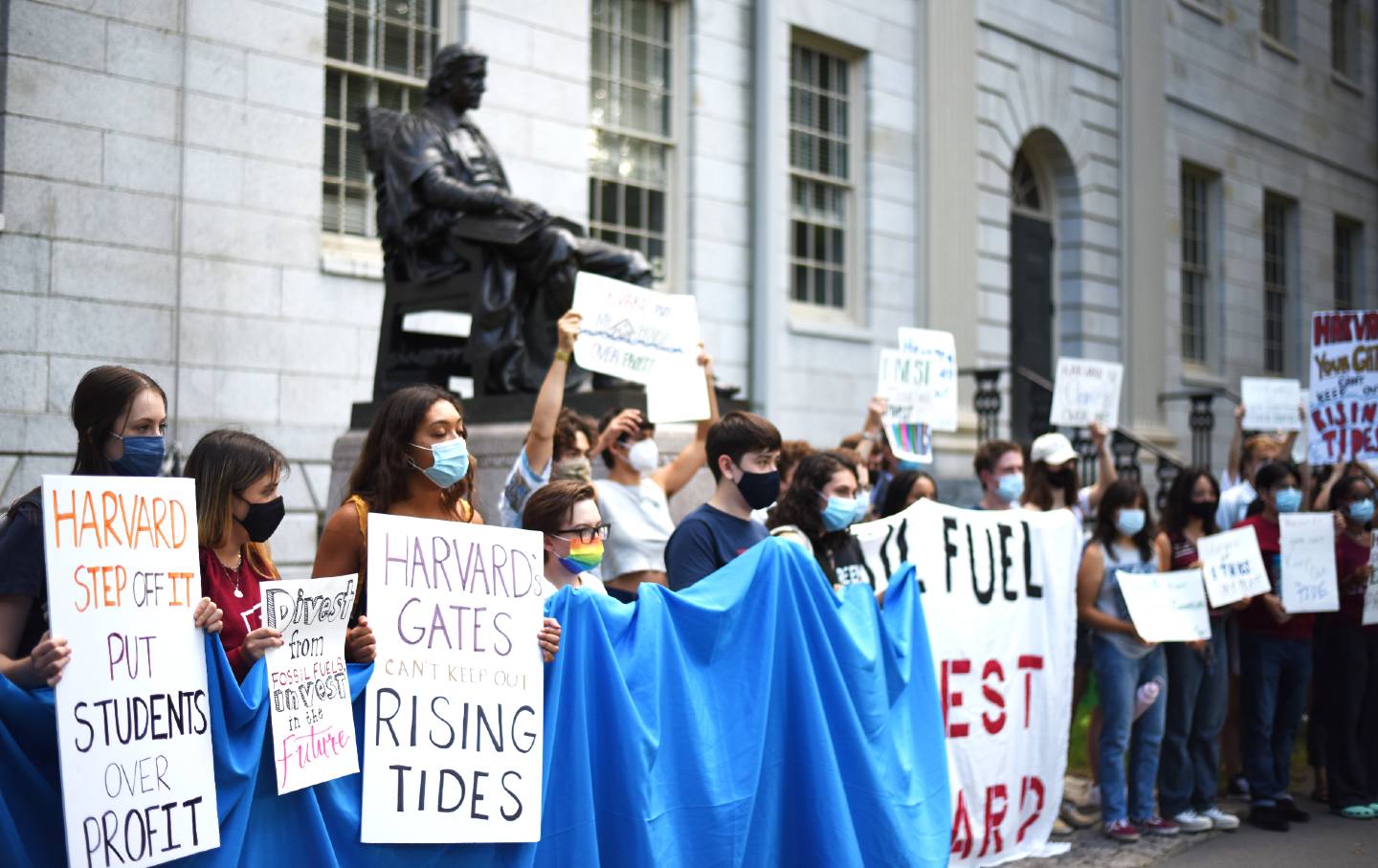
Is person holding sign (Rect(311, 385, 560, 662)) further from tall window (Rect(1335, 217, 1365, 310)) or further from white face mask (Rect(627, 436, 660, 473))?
tall window (Rect(1335, 217, 1365, 310))

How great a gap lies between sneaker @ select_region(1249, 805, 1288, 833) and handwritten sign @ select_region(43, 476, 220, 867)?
6.00m

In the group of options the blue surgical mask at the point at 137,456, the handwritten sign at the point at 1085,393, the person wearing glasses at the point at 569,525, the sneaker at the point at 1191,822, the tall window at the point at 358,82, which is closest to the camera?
the blue surgical mask at the point at 137,456

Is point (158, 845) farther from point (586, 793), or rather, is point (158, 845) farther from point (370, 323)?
point (370, 323)

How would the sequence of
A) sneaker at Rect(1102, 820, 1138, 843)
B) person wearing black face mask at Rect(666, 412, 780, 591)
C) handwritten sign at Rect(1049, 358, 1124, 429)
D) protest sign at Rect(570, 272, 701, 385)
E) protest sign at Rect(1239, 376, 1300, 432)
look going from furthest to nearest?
protest sign at Rect(1239, 376, 1300, 432) < handwritten sign at Rect(1049, 358, 1124, 429) < sneaker at Rect(1102, 820, 1138, 843) < protest sign at Rect(570, 272, 701, 385) < person wearing black face mask at Rect(666, 412, 780, 591)

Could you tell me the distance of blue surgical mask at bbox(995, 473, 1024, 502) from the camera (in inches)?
306

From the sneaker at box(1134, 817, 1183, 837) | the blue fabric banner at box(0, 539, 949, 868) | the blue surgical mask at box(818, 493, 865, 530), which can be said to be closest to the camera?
the blue fabric banner at box(0, 539, 949, 868)

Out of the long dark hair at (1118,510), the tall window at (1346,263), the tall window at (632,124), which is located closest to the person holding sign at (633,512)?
the long dark hair at (1118,510)

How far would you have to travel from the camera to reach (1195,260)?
21125mm

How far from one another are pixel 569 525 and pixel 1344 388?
21.4ft

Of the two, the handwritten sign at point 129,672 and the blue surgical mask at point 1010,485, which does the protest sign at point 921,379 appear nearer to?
the blue surgical mask at point 1010,485

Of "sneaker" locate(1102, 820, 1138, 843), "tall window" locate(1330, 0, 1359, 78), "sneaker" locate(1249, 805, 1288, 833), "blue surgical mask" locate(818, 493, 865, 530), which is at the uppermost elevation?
"tall window" locate(1330, 0, 1359, 78)

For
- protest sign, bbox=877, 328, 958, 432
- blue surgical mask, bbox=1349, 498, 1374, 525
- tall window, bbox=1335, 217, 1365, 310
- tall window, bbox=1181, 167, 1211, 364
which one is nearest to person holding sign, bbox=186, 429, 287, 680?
protest sign, bbox=877, 328, 958, 432

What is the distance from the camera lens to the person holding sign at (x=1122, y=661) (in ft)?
24.0

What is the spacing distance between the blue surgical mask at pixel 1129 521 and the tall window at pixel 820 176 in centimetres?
779
